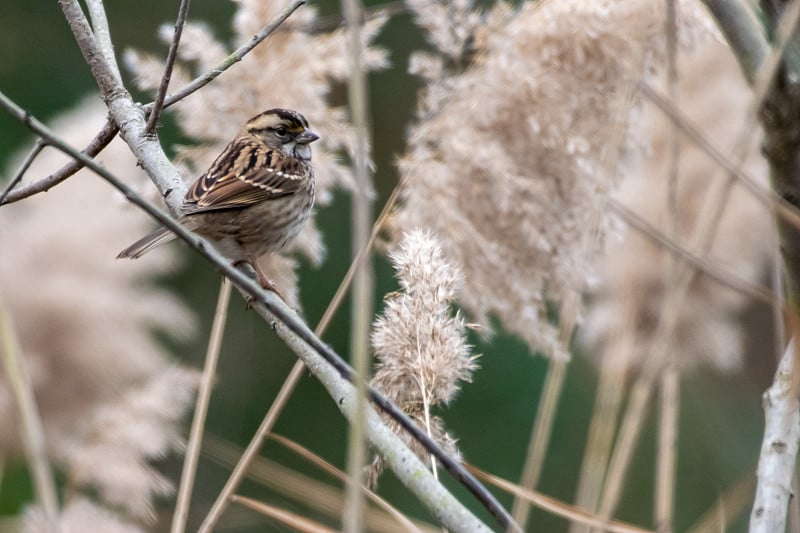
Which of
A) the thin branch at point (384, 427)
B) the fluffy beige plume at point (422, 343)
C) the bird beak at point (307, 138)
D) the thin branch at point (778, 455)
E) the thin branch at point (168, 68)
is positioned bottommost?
the thin branch at point (384, 427)

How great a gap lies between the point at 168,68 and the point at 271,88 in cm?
83

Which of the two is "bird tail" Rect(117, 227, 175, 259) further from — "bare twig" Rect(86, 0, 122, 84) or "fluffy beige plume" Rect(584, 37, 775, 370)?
"fluffy beige plume" Rect(584, 37, 775, 370)

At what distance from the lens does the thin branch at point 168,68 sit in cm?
185

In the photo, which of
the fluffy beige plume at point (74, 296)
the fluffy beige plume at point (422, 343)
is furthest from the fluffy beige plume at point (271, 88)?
the fluffy beige plume at point (422, 343)

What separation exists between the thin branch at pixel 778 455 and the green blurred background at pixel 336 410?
3.10m

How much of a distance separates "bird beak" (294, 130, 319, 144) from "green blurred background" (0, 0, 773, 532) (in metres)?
2.10


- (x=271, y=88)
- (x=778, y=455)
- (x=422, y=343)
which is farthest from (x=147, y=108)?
(x=778, y=455)

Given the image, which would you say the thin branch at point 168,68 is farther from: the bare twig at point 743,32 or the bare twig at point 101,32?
the bare twig at point 743,32

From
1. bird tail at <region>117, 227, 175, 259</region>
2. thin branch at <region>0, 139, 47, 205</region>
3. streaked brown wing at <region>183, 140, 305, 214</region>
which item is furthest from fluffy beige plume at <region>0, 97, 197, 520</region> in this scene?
thin branch at <region>0, 139, 47, 205</region>

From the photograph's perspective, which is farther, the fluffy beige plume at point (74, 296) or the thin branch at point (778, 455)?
the fluffy beige plume at point (74, 296)

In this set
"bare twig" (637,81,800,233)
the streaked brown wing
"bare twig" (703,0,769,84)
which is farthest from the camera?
the streaked brown wing

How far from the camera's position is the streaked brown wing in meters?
2.80

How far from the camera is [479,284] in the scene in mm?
2312

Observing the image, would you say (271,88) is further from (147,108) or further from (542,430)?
(542,430)
